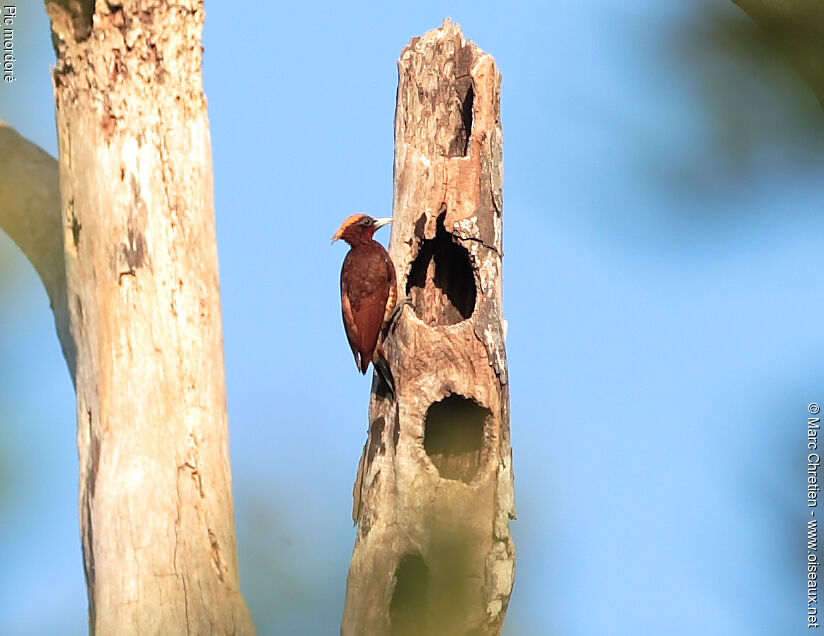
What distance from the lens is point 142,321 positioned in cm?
505

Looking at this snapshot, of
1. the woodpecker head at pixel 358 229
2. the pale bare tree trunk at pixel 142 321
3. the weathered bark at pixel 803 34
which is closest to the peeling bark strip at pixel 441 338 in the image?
the woodpecker head at pixel 358 229

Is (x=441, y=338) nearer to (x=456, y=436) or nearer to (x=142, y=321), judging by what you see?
(x=456, y=436)

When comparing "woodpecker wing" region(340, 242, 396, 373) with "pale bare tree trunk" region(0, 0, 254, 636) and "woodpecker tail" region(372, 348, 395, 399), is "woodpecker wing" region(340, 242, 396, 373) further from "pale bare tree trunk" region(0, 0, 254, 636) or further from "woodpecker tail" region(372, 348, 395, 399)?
"pale bare tree trunk" region(0, 0, 254, 636)

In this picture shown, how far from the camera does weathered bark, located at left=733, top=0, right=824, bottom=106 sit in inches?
45.6

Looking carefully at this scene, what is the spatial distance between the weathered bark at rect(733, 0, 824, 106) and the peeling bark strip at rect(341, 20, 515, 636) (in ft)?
14.8

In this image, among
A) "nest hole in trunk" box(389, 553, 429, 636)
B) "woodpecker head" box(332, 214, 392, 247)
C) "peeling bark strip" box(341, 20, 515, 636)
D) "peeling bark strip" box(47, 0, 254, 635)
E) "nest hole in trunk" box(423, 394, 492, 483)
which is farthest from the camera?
"woodpecker head" box(332, 214, 392, 247)

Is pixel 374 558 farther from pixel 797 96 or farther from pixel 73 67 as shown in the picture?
pixel 797 96

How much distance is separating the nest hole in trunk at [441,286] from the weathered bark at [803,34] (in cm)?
533

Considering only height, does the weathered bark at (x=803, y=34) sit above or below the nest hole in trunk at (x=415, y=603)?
above

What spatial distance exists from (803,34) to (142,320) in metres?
4.22

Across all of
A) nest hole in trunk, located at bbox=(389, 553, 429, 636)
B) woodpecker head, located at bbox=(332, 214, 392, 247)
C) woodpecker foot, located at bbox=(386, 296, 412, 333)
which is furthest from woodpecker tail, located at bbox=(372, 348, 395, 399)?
nest hole in trunk, located at bbox=(389, 553, 429, 636)

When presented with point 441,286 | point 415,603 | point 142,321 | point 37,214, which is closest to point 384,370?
point 441,286

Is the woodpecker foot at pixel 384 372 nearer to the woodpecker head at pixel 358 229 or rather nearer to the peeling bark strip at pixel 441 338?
the peeling bark strip at pixel 441 338

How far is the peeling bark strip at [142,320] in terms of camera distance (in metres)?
4.97
